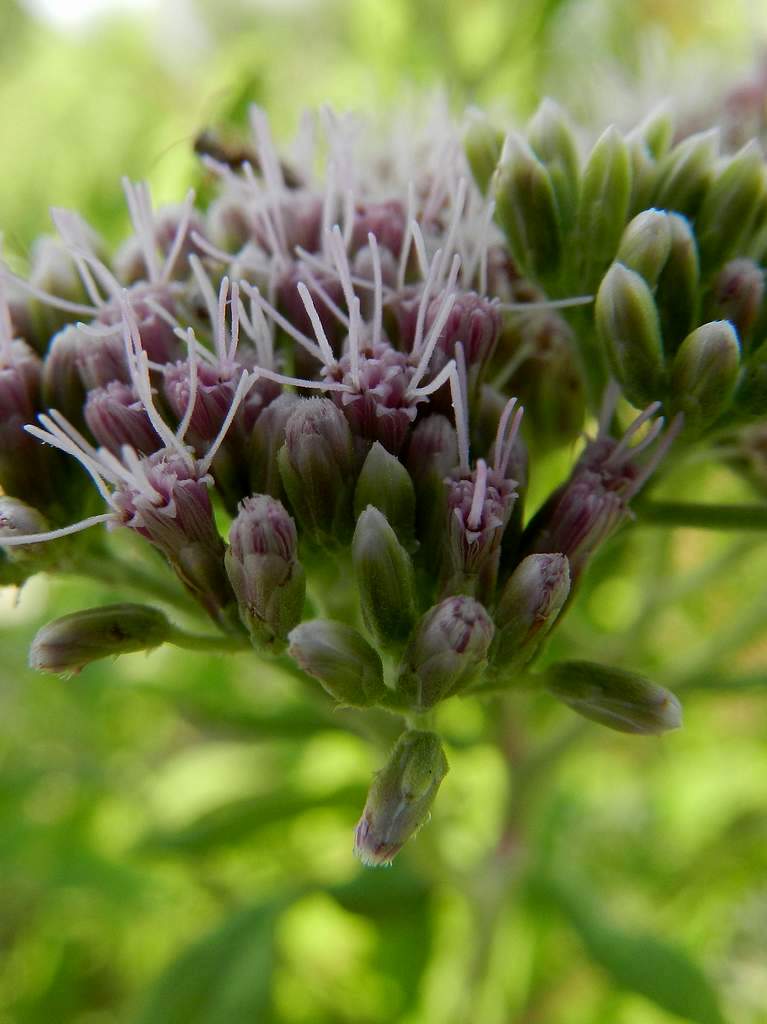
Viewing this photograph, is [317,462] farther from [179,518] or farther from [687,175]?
[687,175]

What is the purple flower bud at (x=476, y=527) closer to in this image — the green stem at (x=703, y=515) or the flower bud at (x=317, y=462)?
the flower bud at (x=317, y=462)

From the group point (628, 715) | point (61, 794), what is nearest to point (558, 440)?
point (628, 715)

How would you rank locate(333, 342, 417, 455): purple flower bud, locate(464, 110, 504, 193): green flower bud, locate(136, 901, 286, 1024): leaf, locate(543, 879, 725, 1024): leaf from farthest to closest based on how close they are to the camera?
locate(136, 901, 286, 1024): leaf → locate(543, 879, 725, 1024): leaf → locate(464, 110, 504, 193): green flower bud → locate(333, 342, 417, 455): purple flower bud

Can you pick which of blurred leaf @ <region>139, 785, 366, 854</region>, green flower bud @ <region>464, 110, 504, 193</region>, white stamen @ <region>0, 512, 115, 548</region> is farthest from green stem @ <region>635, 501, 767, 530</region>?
blurred leaf @ <region>139, 785, 366, 854</region>

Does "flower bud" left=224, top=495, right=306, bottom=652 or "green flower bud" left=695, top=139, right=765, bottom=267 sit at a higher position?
"green flower bud" left=695, top=139, right=765, bottom=267

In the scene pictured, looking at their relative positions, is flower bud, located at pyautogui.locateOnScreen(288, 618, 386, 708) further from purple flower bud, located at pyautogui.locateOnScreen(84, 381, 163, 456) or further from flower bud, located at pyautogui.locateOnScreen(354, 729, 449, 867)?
purple flower bud, located at pyautogui.locateOnScreen(84, 381, 163, 456)

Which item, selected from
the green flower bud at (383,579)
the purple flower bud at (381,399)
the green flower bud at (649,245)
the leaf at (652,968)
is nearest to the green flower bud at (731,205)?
the green flower bud at (649,245)
